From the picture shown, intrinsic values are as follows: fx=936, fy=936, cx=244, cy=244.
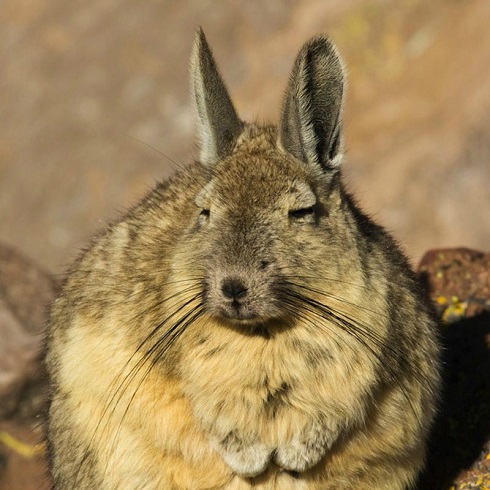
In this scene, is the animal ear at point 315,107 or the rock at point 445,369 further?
the rock at point 445,369

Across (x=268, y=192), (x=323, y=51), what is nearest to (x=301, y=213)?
(x=268, y=192)

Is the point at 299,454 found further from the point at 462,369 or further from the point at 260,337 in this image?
the point at 462,369

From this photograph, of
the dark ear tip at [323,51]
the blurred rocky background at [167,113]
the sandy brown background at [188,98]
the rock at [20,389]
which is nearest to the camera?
the dark ear tip at [323,51]

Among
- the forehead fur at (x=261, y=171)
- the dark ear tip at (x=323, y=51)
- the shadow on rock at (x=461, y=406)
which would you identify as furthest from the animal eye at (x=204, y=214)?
the shadow on rock at (x=461, y=406)

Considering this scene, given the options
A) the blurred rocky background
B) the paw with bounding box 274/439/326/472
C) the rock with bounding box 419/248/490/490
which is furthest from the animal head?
the blurred rocky background

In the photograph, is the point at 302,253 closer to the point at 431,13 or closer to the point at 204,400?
the point at 204,400

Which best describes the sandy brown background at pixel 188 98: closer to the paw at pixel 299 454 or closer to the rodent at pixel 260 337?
the rodent at pixel 260 337

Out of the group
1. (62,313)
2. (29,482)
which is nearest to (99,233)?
(62,313)

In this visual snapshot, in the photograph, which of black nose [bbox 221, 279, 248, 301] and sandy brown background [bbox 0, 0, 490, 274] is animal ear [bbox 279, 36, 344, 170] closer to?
black nose [bbox 221, 279, 248, 301]
